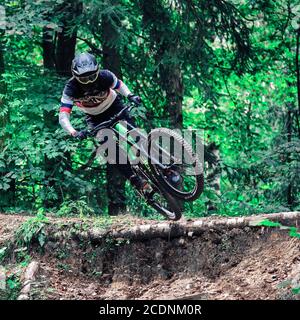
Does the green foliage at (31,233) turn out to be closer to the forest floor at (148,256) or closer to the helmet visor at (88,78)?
the forest floor at (148,256)

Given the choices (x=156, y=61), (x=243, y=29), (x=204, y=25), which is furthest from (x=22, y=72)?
(x=243, y=29)

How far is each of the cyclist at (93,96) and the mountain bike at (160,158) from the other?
0.19 m

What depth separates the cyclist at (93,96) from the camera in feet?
28.1

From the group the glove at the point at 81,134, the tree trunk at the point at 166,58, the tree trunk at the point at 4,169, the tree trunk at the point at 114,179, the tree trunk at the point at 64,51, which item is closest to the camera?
the glove at the point at 81,134

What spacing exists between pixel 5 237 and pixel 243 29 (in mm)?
7945

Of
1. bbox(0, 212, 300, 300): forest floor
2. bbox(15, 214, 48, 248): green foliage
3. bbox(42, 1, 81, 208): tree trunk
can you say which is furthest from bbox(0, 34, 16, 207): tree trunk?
bbox(15, 214, 48, 248): green foliage

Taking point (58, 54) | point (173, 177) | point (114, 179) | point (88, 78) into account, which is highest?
point (58, 54)

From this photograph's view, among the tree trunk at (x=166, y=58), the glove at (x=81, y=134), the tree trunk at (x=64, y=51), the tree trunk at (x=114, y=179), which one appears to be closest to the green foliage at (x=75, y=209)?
the glove at (x=81, y=134)

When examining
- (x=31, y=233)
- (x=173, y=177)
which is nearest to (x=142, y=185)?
(x=173, y=177)

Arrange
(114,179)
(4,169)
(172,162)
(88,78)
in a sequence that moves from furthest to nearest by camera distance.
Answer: (114,179)
(4,169)
(88,78)
(172,162)

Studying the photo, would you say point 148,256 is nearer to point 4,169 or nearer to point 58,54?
point 4,169

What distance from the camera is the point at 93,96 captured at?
29.4 feet

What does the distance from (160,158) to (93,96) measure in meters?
1.24

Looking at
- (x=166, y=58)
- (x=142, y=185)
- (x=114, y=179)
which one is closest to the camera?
(x=142, y=185)
